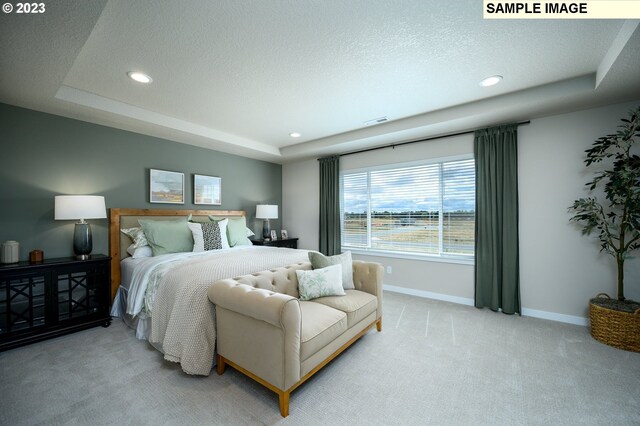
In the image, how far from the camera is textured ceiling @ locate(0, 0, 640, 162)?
1648mm

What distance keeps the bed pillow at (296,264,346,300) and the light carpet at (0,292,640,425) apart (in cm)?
58

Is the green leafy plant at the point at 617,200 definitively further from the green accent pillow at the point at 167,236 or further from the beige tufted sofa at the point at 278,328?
the green accent pillow at the point at 167,236

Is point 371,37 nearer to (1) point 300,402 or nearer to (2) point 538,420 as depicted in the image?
(1) point 300,402

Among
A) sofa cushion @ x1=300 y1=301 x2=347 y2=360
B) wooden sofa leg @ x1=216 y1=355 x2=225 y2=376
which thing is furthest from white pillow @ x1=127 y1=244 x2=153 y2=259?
sofa cushion @ x1=300 y1=301 x2=347 y2=360

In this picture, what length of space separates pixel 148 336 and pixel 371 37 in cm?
333

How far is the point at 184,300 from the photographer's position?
203 centimetres

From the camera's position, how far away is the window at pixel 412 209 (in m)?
3.68

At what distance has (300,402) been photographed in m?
1.73

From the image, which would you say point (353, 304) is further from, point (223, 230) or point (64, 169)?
point (64, 169)

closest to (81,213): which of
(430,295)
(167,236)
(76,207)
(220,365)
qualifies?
(76,207)

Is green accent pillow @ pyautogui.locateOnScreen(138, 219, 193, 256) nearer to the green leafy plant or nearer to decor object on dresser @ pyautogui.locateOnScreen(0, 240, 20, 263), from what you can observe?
decor object on dresser @ pyautogui.locateOnScreen(0, 240, 20, 263)

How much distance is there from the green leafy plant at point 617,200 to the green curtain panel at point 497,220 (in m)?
0.63

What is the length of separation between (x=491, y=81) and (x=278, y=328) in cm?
295

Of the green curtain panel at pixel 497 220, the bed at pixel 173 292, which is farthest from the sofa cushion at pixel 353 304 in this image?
the green curtain panel at pixel 497 220
